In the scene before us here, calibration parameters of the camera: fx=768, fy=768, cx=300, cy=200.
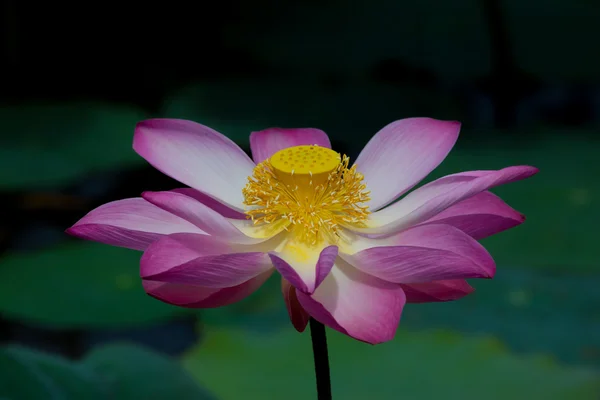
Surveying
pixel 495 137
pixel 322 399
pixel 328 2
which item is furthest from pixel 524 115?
pixel 322 399

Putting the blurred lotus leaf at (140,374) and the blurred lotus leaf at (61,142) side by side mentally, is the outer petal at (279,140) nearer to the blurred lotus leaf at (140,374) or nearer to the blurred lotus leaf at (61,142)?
the blurred lotus leaf at (140,374)

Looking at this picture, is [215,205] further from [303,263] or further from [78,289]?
[78,289]

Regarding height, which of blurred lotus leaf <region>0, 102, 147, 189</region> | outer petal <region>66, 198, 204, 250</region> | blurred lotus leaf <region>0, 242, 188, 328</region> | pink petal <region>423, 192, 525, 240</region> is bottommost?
blurred lotus leaf <region>0, 242, 188, 328</region>

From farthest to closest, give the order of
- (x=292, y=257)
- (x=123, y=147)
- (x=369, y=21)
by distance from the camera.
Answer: (x=369, y=21), (x=123, y=147), (x=292, y=257)

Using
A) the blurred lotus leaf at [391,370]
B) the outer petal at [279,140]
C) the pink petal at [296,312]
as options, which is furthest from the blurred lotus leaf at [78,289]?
the pink petal at [296,312]

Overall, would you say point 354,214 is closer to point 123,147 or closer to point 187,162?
point 187,162

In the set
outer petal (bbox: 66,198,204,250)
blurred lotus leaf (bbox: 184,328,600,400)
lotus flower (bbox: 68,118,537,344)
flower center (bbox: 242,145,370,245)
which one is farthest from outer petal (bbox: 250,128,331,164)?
blurred lotus leaf (bbox: 184,328,600,400)

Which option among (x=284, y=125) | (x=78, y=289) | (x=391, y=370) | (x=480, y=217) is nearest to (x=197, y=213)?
(x=480, y=217)

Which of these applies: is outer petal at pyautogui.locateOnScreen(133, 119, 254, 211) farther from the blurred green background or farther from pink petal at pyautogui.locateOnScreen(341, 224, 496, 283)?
the blurred green background
